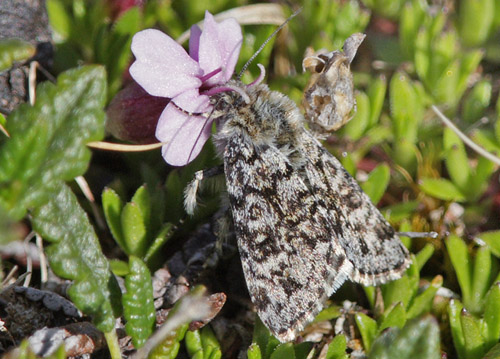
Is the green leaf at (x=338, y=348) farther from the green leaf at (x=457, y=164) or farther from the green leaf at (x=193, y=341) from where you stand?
the green leaf at (x=457, y=164)

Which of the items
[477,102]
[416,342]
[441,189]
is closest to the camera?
[416,342]

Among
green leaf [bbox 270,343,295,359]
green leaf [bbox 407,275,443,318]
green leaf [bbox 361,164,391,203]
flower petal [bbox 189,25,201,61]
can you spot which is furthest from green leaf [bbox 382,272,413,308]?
flower petal [bbox 189,25,201,61]

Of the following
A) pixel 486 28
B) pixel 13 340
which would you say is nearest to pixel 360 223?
pixel 13 340

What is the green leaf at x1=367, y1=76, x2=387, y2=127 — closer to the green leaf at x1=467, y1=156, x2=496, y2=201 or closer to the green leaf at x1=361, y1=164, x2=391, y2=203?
the green leaf at x1=361, y1=164, x2=391, y2=203

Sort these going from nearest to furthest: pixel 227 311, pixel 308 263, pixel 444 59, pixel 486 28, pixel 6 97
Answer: pixel 308 263, pixel 227 311, pixel 6 97, pixel 444 59, pixel 486 28

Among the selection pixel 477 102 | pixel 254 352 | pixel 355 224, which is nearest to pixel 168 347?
pixel 254 352

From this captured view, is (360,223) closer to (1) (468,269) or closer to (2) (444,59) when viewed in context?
(1) (468,269)

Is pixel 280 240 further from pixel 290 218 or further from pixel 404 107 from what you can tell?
pixel 404 107
